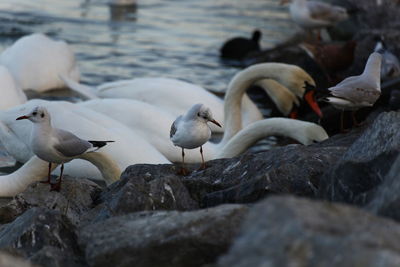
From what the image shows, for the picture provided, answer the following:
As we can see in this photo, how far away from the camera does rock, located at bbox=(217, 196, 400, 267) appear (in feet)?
9.04

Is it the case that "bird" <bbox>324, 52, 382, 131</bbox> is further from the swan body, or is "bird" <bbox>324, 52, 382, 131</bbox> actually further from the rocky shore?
the swan body

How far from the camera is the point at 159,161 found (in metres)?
8.27

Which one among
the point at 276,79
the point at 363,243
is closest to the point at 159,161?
the point at 276,79

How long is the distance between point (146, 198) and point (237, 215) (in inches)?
42.9

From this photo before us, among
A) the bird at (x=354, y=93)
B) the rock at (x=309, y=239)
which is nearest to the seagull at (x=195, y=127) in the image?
the bird at (x=354, y=93)

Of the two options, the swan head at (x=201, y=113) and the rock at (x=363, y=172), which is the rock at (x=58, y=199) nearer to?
the swan head at (x=201, y=113)

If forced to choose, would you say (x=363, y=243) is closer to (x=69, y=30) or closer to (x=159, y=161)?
(x=159, y=161)

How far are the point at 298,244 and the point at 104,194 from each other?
3269mm

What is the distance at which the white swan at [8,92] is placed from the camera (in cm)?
997

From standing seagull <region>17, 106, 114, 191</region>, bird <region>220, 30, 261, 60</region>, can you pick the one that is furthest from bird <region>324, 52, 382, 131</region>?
bird <region>220, 30, 261, 60</region>

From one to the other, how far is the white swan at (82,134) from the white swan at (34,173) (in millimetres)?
840

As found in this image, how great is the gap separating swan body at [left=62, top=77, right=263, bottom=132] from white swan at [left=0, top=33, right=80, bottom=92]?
4.65 feet

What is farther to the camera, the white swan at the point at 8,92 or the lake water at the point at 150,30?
the lake water at the point at 150,30

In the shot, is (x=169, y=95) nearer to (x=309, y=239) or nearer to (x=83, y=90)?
(x=83, y=90)
